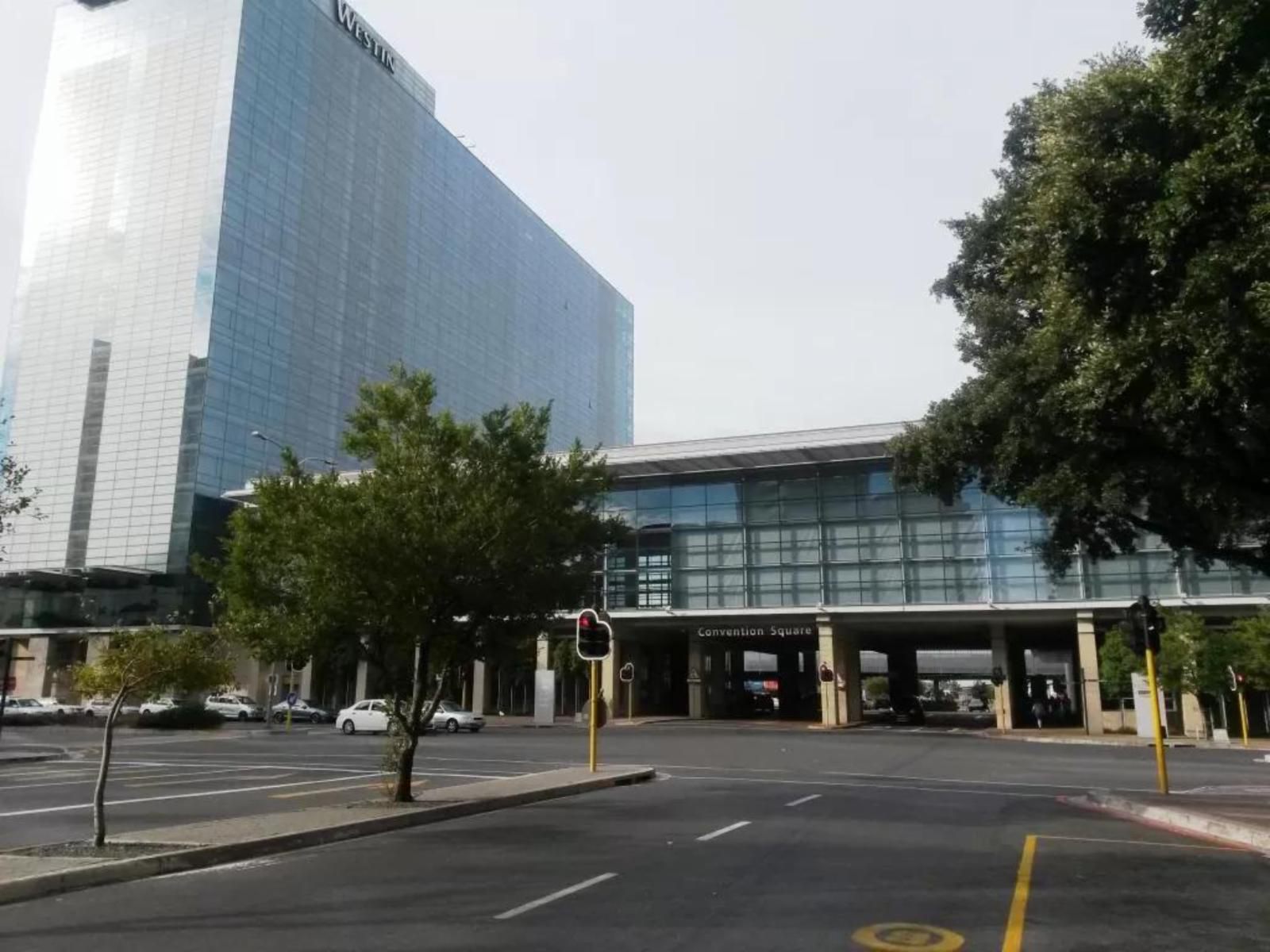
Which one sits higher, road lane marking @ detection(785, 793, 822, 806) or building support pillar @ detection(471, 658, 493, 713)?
building support pillar @ detection(471, 658, 493, 713)

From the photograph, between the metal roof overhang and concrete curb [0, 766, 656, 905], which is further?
the metal roof overhang

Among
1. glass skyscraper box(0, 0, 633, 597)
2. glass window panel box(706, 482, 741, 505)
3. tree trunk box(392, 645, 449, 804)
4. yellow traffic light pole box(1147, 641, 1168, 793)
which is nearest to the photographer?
tree trunk box(392, 645, 449, 804)

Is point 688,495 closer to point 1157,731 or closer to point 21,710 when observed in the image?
point 21,710

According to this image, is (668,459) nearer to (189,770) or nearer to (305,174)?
(189,770)

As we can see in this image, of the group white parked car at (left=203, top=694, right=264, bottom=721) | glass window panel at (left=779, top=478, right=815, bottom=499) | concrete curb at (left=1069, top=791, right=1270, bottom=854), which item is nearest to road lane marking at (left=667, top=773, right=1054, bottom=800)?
concrete curb at (left=1069, top=791, right=1270, bottom=854)

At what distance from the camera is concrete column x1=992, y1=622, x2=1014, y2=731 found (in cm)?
4653

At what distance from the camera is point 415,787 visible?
59.1 feet

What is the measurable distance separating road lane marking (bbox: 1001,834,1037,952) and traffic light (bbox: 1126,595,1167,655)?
7.44m

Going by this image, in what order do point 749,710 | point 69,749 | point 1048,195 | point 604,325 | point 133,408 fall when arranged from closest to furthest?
point 1048,195 < point 69,749 < point 749,710 < point 133,408 < point 604,325

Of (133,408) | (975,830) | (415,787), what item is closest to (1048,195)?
(975,830)

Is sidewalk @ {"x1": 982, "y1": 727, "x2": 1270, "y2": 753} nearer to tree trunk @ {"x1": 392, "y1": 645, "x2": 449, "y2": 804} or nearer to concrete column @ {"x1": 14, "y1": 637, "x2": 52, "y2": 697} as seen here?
tree trunk @ {"x1": 392, "y1": 645, "x2": 449, "y2": 804}

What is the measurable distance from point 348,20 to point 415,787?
94519 millimetres

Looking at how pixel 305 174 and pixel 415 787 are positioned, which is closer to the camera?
pixel 415 787

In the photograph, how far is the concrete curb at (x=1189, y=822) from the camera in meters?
11.8
